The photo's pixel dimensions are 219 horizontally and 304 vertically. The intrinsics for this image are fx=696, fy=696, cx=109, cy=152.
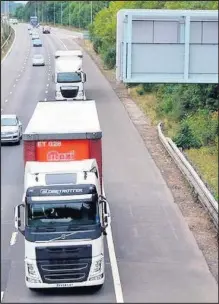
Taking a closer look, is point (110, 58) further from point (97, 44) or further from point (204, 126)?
point (204, 126)

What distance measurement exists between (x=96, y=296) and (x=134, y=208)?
6.87 metres

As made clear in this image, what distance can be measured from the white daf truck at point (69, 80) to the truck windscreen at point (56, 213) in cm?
2933

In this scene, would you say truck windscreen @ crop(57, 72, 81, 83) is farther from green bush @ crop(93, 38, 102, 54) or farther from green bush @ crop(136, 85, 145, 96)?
green bush @ crop(93, 38, 102, 54)

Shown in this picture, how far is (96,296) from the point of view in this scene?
551 inches

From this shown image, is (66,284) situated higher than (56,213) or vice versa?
(56,213)

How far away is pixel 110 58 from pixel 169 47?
147 feet

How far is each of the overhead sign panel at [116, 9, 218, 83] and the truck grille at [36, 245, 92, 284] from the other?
7159 mm

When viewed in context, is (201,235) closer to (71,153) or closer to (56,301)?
(71,153)

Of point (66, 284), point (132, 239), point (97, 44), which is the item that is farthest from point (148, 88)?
point (66, 284)

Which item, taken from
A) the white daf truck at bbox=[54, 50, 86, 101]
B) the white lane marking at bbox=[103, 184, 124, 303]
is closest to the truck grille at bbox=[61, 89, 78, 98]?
the white daf truck at bbox=[54, 50, 86, 101]

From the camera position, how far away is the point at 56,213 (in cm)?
1351

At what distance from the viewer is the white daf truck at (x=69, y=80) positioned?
43.1 m

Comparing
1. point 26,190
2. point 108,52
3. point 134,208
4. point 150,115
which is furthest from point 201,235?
point 108,52

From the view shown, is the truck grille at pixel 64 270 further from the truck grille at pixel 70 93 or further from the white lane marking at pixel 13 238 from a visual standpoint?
the truck grille at pixel 70 93
